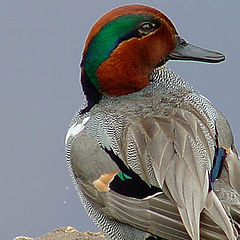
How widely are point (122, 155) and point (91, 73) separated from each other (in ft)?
1.35

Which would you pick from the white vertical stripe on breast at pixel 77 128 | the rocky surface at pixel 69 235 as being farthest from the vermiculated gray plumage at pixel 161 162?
the rocky surface at pixel 69 235

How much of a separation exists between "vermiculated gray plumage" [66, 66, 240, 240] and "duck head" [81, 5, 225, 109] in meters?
0.06

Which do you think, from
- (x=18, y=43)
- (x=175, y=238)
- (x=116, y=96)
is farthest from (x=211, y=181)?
(x=18, y=43)

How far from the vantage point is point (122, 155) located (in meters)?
1.77

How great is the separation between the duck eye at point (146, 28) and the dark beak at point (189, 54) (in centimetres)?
13

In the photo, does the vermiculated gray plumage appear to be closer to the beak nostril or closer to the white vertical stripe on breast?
the white vertical stripe on breast

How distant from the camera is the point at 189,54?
209cm

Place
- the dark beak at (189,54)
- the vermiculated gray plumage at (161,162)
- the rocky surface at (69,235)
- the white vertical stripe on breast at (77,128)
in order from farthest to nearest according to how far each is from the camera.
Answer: the rocky surface at (69,235) → the dark beak at (189,54) → the white vertical stripe on breast at (77,128) → the vermiculated gray plumage at (161,162)

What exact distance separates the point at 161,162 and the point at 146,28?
0.52 metres

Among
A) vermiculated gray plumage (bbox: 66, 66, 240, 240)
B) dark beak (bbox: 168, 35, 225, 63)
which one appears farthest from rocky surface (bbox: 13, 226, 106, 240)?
dark beak (bbox: 168, 35, 225, 63)

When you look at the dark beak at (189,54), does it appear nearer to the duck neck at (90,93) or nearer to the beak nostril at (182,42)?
the beak nostril at (182,42)

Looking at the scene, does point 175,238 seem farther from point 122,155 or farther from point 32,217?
point 32,217

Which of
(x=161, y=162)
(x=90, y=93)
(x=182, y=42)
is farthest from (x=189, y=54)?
(x=161, y=162)

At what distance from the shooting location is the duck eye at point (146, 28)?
198cm
